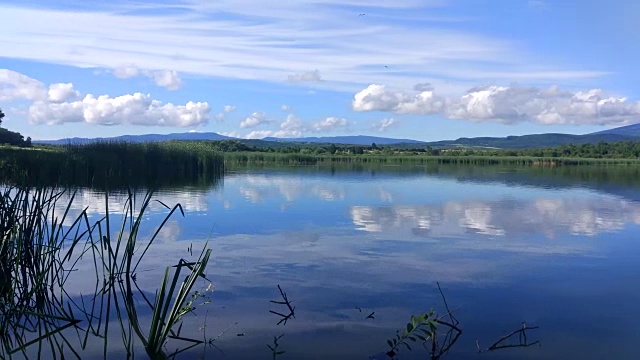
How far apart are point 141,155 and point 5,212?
858 inches

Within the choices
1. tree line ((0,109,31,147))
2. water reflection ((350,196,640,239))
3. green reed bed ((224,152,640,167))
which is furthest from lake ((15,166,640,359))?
green reed bed ((224,152,640,167))

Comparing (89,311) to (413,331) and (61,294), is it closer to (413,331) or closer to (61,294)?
(61,294)

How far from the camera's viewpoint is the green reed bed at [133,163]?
69.1 feet

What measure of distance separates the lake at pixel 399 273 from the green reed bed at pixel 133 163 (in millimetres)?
2358

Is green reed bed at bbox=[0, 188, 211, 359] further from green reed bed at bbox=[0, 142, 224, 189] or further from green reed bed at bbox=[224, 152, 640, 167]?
green reed bed at bbox=[224, 152, 640, 167]

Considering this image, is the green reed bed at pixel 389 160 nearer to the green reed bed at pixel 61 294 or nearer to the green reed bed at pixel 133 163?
the green reed bed at pixel 133 163

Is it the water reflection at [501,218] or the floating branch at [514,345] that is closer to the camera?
the floating branch at [514,345]

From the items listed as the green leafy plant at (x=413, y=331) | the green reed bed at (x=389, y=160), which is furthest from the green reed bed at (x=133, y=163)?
the green reed bed at (x=389, y=160)

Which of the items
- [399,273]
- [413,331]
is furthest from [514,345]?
[399,273]

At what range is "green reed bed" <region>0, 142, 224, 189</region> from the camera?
21.1 metres

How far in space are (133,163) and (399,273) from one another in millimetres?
18599

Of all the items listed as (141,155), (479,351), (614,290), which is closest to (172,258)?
(479,351)

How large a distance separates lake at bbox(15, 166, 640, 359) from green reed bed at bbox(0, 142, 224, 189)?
2.36 m

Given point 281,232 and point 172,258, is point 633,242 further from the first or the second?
point 172,258
